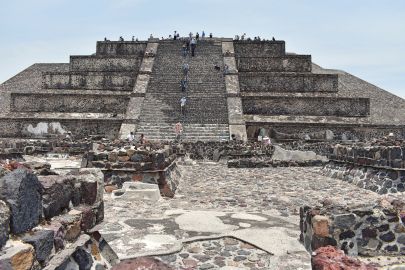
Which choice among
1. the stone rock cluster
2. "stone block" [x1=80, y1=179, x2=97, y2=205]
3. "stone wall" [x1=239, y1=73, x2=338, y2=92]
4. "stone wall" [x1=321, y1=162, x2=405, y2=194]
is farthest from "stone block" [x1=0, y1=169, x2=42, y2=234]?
"stone wall" [x1=239, y1=73, x2=338, y2=92]

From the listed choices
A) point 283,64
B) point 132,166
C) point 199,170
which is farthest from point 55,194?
point 283,64

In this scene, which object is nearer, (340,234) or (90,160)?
(340,234)

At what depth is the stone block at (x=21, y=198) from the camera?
2.12 metres

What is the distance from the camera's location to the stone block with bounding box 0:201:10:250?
1.98m

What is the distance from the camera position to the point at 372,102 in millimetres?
31016

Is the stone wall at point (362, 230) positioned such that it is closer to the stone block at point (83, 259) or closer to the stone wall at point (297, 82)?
the stone block at point (83, 259)

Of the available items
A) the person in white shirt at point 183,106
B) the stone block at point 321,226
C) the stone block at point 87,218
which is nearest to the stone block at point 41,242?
the stone block at point 87,218

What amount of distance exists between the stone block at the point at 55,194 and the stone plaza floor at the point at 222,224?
1.97ft

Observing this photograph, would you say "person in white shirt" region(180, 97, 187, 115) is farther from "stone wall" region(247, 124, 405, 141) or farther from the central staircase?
"stone wall" region(247, 124, 405, 141)

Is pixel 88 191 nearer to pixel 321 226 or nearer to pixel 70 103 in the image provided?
pixel 321 226

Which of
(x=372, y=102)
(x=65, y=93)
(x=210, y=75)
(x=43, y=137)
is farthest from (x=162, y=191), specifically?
(x=372, y=102)

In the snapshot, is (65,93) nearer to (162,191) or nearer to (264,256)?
(162,191)

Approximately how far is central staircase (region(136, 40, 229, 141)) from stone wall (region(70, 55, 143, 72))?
4.79ft

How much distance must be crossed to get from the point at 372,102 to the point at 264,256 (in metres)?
29.8
